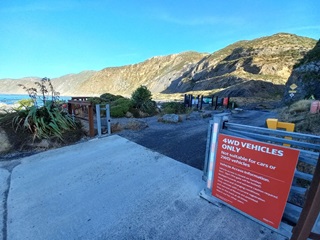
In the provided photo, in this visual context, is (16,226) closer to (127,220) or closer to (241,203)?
(127,220)

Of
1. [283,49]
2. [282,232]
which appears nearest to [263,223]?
[282,232]

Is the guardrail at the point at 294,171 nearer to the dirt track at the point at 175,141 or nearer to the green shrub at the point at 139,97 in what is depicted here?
the dirt track at the point at 175,141

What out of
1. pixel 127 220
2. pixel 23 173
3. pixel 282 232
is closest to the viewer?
pixel 282 232

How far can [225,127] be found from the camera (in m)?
2.06

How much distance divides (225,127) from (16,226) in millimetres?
2602

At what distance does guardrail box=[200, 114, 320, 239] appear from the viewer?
0.84 meters

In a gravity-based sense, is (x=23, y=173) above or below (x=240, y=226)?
below

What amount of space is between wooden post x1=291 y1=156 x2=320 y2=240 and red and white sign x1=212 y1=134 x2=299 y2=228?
2.10 ft

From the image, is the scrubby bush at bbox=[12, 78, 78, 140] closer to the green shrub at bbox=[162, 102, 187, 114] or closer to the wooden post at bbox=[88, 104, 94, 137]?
the wooden post at bbox=[88, 104, 94, 137]

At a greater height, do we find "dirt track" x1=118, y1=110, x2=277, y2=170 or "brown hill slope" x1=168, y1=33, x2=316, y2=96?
"brown hill slope" x1=168, y1=33, x2=316, y2=96

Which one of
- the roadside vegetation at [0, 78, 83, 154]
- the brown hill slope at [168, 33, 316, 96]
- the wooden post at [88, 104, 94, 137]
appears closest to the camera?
the roadside vegetation at [0, 78, 83, 154]

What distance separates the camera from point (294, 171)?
4.61 ft

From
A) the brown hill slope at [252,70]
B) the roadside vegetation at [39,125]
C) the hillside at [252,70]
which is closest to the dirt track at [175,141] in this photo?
the roadside vegetation at [39,125]

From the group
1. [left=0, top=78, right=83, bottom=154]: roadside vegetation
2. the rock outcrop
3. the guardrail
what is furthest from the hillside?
[left=0, top=78, right=83, bottom=154]: roadside vegetation
